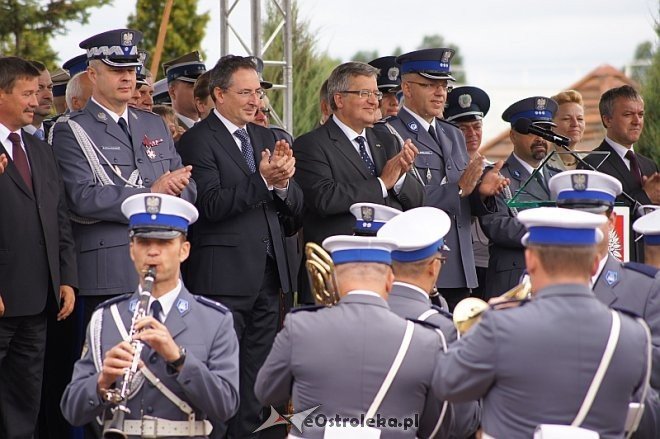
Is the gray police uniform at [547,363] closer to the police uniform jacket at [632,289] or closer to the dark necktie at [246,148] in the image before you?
the police uniform jacket at [632,289]

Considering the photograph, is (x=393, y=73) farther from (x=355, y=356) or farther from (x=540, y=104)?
(x=355, y=356)

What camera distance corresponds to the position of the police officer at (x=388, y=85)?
10.1m

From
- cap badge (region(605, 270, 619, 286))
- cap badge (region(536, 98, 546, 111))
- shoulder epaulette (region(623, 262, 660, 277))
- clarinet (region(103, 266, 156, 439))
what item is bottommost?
clarinet (region(103, 266, 156, 439))

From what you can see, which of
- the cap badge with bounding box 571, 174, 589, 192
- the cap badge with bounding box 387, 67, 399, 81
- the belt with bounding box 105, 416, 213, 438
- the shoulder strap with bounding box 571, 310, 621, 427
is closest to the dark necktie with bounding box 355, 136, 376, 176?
the cap badge with bounding box 387, 67, 399, 81

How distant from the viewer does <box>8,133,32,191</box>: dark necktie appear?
6.94 meters

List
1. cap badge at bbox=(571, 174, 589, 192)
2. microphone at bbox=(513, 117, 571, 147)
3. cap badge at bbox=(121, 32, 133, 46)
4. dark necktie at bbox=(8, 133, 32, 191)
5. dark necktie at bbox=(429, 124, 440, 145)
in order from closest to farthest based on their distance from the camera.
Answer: cap badge at bbox=(571, 174, 589, 192), dark necktie at bbox=(8, 133, 32, 191), cap badge at bbox=(121, 32, 133, 46), microphone at bbox=(513, 117, 571, 147), dark necktie at bbox=(429, 124, 440, 145)

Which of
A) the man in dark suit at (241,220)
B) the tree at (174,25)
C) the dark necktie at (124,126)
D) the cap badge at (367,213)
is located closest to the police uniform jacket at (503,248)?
the man in dark suit at (241,220)

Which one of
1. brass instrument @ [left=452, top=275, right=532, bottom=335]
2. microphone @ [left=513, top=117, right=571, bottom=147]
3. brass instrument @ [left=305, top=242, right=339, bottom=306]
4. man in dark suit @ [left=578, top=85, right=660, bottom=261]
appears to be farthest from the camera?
man in dark suit @ [left=578, top=85, right=660, bottom=261]

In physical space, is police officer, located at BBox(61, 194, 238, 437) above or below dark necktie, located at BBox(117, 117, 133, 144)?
below

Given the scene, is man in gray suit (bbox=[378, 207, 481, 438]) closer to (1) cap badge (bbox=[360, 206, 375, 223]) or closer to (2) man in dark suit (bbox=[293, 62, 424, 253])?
(1) cap badge (bbox=[360, 206, 375, 223])

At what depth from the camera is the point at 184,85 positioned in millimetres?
9969

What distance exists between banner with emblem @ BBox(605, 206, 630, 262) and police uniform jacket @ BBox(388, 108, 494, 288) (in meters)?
1.18

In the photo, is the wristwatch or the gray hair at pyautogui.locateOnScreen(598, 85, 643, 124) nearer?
the wristwatch

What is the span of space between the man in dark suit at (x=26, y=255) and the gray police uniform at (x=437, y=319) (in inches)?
91.0
